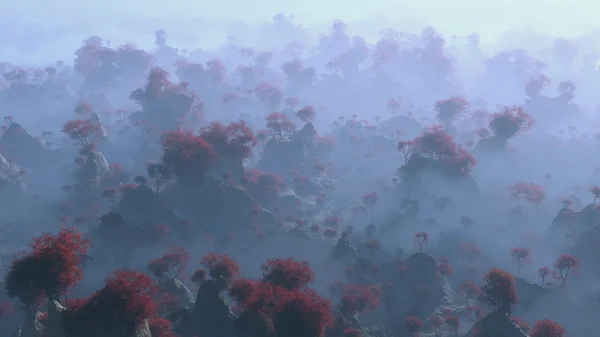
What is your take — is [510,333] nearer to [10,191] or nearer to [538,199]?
[538,199]

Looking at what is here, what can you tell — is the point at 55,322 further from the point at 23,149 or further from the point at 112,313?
the point at 23,149

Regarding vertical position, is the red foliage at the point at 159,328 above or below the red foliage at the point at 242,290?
above

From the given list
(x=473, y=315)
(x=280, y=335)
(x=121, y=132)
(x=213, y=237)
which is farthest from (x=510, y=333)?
(x=121, y=132)

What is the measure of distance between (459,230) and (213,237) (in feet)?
144

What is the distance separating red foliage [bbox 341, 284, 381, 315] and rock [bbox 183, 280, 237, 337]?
14.8m

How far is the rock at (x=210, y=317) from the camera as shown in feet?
150

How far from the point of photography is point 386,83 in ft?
496

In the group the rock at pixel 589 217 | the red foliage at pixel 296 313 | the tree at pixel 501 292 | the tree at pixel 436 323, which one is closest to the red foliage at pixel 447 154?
the rock at pixel 589 217

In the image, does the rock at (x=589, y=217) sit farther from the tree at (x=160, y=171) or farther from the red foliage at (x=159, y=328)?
the tree at (x=160, y=171)

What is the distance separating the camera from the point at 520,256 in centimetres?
6612

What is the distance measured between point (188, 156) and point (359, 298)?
33.9 metres

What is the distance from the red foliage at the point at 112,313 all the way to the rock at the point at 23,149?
70.7 meters

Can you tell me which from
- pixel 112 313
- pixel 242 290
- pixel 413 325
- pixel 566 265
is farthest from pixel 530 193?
pixel 112 313

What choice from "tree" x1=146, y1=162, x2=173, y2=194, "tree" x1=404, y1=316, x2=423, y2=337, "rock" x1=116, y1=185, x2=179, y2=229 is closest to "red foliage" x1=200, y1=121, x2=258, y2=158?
"tree" x1=146, y1=162, x2=173, y2=194
